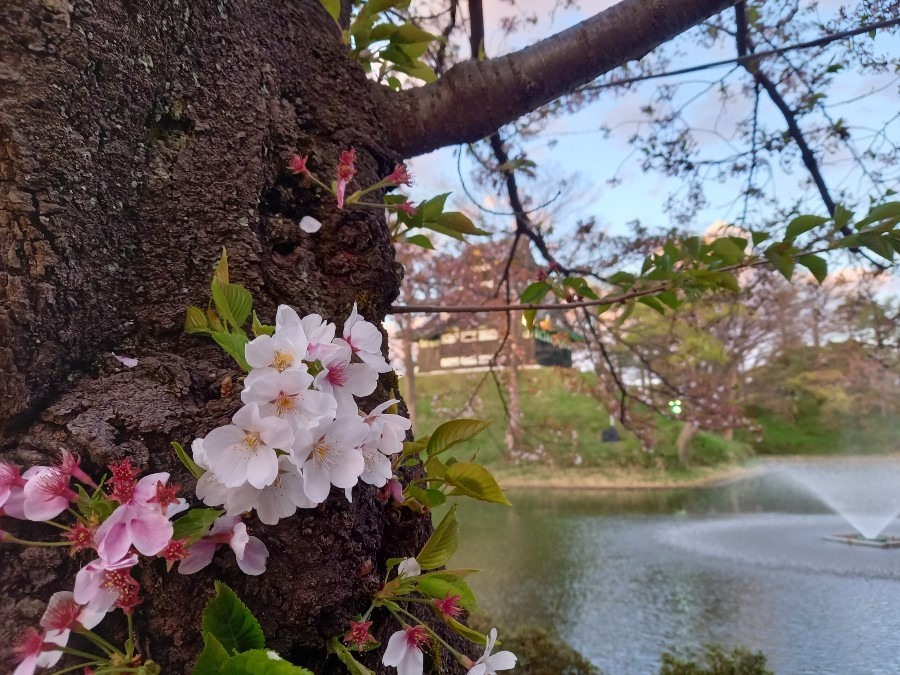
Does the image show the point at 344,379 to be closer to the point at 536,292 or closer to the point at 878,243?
the point at 536,292

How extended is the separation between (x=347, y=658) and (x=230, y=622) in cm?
10

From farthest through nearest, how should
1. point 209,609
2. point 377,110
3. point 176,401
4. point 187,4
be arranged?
point 377,110 < point 187,4 < point 176,401 < point 209,609

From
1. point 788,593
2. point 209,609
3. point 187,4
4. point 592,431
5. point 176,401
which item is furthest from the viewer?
point 592,431

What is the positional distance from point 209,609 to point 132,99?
42 centimetres

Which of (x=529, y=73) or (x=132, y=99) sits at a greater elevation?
(x=529, y=73)

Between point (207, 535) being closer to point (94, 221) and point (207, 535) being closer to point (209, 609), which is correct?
point (209, 609)

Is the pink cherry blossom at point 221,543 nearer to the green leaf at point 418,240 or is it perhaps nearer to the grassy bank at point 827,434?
the green leaf at point 418,240

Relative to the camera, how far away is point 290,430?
277 mm

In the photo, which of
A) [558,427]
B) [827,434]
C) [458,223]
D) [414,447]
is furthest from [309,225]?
[827,434]

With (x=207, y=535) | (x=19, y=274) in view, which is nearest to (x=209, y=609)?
(x=207, y=535)

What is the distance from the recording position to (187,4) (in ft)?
1.70

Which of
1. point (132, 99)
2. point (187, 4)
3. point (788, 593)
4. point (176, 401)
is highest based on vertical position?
point (187, 4)

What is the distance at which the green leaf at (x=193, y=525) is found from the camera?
1.00 ft

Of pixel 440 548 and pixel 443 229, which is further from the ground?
pixel 443 229
